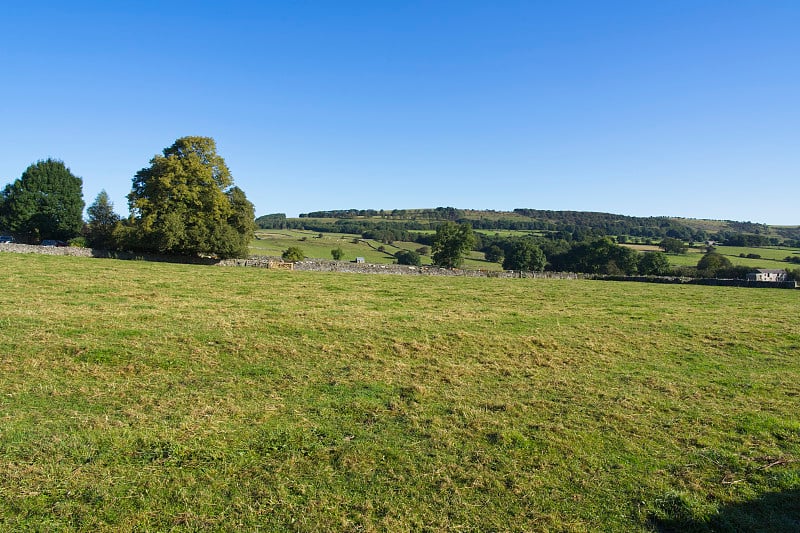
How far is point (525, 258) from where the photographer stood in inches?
3435

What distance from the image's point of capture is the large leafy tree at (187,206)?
1624 inches

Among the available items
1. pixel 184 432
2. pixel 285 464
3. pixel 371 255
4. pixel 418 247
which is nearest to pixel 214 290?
pixel 184 432

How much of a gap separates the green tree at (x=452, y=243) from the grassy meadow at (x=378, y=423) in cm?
5339

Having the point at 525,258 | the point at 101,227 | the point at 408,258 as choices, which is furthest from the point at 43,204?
the point at 525,258

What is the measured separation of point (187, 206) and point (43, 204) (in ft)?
97.6

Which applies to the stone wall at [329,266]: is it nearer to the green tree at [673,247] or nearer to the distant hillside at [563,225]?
the green tree at [673,247]

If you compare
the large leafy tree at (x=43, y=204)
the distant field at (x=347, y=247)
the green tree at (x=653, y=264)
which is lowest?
the green tree at (x=653, y=264)

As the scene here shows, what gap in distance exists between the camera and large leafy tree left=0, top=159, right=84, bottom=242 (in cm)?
5762

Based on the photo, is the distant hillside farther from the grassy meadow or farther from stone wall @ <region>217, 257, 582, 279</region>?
the grassy meadow

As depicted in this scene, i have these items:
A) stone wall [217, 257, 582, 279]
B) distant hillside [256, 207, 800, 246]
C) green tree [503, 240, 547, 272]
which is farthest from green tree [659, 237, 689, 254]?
stone wall [217, 257, 582, 279]

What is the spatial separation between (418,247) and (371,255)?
19.6 m

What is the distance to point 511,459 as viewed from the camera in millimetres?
7285

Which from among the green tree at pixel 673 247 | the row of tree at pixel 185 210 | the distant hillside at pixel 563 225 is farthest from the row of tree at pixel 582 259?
the distant hillside at pixel 563 225

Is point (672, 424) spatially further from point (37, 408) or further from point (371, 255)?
point (371, 255)
